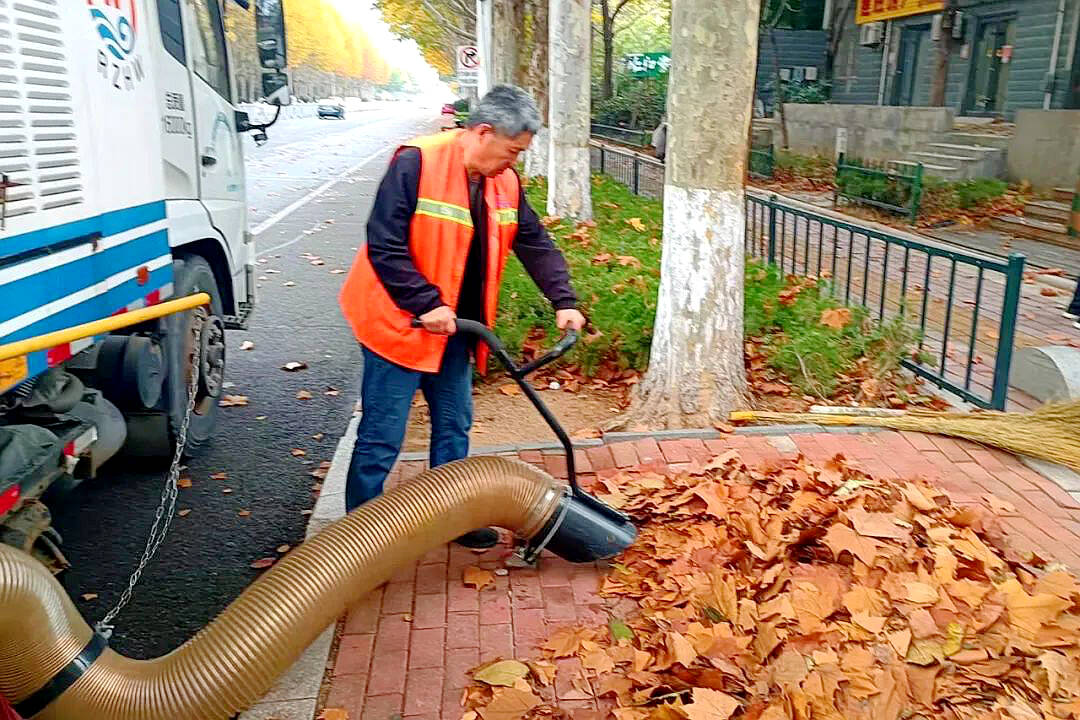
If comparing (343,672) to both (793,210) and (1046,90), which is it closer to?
(793,210)

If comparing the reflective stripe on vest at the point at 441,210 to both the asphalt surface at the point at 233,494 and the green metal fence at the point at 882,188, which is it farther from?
the green metal fence at the point at 882,188

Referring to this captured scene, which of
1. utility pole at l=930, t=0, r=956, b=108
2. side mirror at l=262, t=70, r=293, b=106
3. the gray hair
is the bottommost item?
the gray hair

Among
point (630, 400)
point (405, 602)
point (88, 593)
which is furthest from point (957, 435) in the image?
point (88, 593)

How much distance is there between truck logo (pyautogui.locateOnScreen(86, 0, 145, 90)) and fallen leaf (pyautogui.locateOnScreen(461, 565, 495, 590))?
2.42m

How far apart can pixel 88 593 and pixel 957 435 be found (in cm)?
402

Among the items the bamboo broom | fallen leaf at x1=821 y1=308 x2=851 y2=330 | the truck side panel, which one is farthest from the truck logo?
fallen leaf at x1=821 y1=308 x2=851 y2=330

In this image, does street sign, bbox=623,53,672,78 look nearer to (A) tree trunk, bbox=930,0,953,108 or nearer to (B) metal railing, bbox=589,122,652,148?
(B) metal railing, bbox=589,122,652,148

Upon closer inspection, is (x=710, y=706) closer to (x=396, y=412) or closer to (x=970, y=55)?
(x=396, y=412)

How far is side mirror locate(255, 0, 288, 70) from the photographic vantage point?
217 inches

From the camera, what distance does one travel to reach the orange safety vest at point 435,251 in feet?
10.9

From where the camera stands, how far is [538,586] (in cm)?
350

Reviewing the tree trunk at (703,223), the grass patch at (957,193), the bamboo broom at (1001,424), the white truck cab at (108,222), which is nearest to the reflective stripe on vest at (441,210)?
the white truck cab at (108,222)

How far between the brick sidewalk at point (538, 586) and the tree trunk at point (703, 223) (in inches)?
16.5

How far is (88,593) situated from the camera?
3740mm
